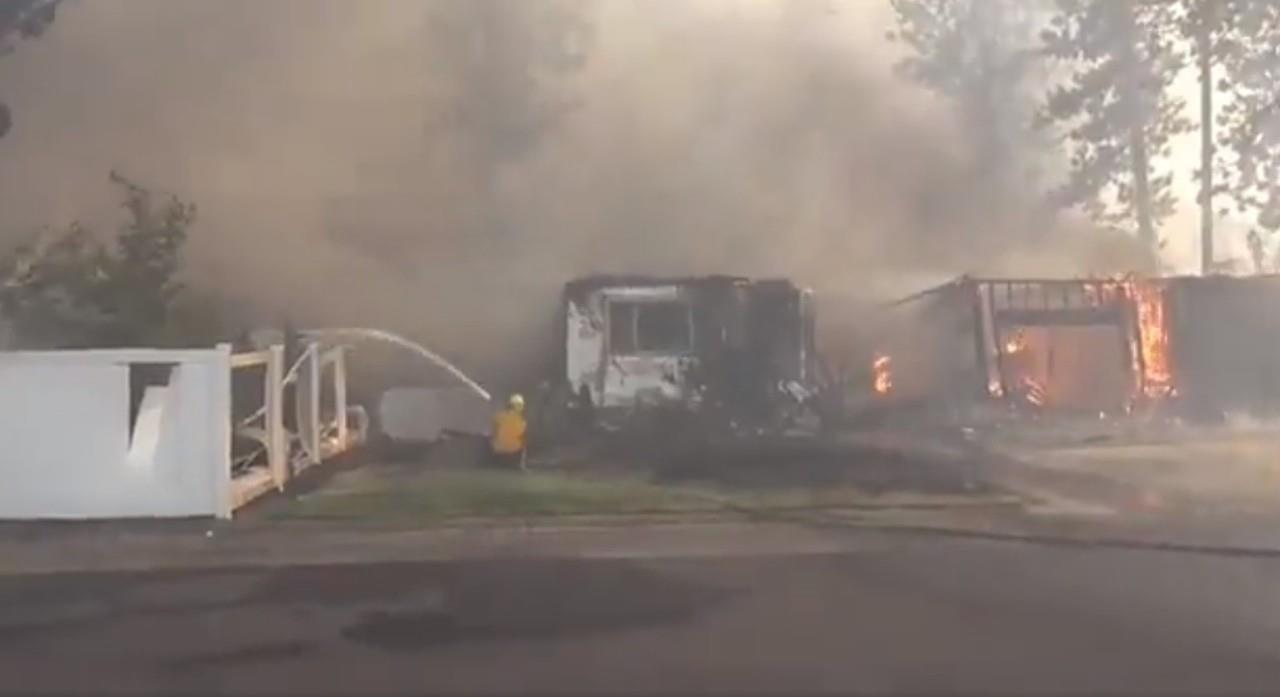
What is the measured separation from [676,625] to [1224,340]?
10412 mm

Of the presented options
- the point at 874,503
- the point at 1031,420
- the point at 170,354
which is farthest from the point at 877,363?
the point at 170,354

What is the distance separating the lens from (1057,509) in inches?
408

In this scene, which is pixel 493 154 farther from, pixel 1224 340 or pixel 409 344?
pixel 1224 340

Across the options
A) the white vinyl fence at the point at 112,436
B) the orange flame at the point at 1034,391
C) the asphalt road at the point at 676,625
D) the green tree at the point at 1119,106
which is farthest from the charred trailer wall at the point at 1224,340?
the white vinyl fence at the point at 112,436

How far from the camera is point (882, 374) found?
1540 cm

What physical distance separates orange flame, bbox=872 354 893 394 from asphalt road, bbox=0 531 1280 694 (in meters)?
6.45

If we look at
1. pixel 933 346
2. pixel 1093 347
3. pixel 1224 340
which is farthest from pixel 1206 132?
pixel 933 346

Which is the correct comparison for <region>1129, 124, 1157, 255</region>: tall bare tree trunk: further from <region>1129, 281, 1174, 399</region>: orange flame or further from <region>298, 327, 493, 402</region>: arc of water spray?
<region>298, 327, 493, 402</region>: arc of water spray

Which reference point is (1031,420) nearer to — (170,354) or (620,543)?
(620,543)

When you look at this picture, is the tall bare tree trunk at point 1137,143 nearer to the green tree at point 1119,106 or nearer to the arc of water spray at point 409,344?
the green tree at point 1119,106

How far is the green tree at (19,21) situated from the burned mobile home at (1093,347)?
8976mm

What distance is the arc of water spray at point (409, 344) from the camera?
1466 centimetres

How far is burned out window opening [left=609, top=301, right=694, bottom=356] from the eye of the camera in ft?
47.4

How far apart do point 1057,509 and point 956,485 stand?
3.96 feet
